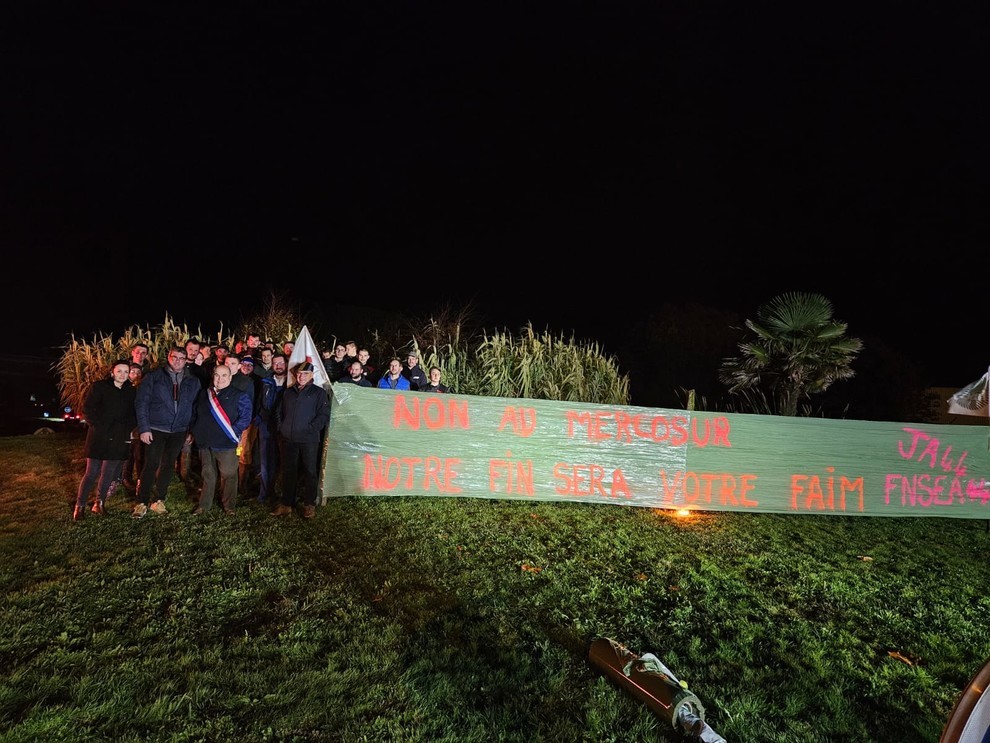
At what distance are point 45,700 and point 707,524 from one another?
5.56m

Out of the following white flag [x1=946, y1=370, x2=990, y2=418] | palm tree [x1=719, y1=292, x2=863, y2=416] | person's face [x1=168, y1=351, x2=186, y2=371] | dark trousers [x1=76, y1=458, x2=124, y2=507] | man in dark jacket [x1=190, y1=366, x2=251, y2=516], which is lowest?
dark trousers [x1=76, y1=458, x2=124, y2=507]

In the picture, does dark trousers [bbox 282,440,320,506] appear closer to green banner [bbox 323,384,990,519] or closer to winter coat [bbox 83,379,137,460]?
green banner [bbox 323,384,990,519]

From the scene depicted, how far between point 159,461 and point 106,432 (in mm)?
547

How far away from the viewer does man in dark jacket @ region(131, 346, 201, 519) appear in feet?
19.3

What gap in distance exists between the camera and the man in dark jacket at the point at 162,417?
5.89 m

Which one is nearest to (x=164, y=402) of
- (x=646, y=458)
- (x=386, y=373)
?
(x=386, y=373)

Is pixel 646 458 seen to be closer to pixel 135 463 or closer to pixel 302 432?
pixel 302 432

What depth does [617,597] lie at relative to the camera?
4219 mm

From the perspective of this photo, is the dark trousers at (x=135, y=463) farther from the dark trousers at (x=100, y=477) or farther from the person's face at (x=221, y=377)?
the person's face at (x=221, y=377)

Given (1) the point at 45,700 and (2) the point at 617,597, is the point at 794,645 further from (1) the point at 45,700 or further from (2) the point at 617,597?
(1) the point at 45,700

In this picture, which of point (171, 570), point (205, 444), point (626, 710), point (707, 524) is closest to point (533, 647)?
point (626, 710)

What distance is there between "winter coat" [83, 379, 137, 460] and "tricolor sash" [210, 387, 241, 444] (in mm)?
789

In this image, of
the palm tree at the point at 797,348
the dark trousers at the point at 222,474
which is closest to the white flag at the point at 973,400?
the palm tree at the point at 797,348

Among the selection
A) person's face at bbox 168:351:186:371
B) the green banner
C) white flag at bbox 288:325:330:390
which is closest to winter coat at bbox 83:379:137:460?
person's face at bbox 168:351:186:371
